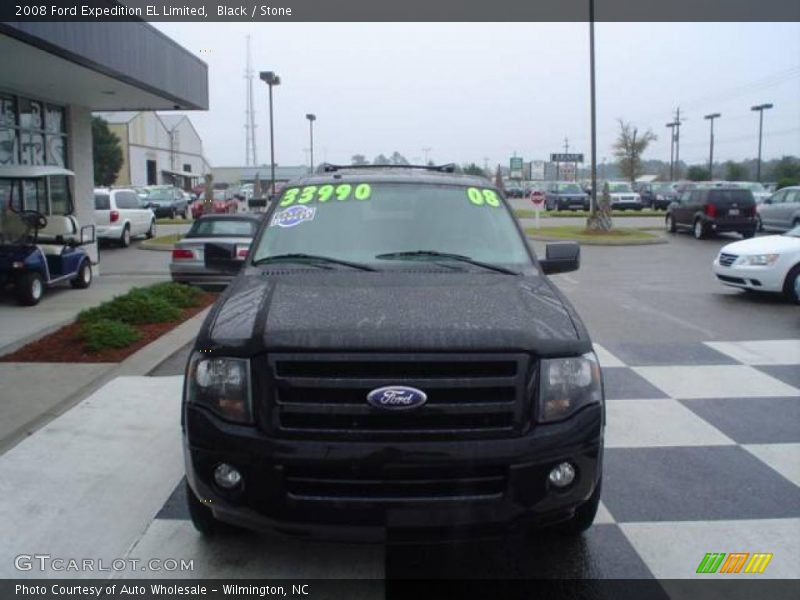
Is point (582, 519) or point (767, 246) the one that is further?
point (767, 246)

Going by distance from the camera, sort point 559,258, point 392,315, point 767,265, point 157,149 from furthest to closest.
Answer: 1. point 157,149
2. point 767,265
3. point 559,258
4. point 392,315

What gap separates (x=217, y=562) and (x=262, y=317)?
123cm

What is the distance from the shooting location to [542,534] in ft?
13.2

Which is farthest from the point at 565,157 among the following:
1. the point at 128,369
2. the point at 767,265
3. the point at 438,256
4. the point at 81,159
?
the point at 438,256

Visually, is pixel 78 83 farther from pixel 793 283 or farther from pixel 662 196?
pixel 662 196

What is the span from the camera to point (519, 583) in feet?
11.8

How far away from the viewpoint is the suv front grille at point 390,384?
320cm

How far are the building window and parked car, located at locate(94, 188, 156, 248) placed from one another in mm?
5917

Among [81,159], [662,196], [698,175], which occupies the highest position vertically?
[698,175]

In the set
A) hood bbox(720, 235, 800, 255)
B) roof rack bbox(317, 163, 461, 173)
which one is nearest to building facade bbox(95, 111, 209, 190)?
hood bbox(720, 235, 800, 255)

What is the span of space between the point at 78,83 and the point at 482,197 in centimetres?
1125

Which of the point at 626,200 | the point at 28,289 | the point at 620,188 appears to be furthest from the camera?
Answer: the point at 620,188

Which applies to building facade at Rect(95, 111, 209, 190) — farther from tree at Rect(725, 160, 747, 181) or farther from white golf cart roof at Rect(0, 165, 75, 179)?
tree at Rect(725, 160, 747, 181)

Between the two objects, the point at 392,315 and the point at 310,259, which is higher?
the point at 310,259
